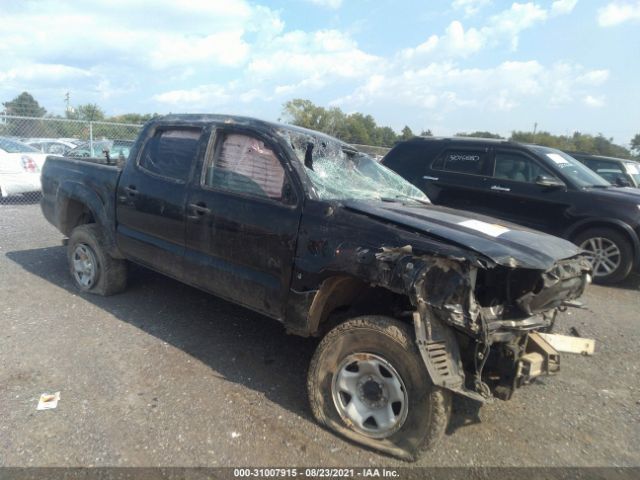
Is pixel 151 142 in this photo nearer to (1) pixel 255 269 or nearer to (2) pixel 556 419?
(1) pixel 255 269

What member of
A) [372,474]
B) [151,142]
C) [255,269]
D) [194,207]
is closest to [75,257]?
[151,142]

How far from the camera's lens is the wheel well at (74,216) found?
520 centimetres

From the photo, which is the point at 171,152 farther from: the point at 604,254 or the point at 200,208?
the point at 604,254

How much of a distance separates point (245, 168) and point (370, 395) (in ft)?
6.28

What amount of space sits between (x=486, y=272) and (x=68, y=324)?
3650mm

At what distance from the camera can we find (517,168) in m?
7.13

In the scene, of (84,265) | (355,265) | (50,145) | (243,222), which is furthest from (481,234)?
(50,145)

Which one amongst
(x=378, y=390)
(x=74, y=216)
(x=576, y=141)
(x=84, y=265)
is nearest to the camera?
(x=378, y=390)

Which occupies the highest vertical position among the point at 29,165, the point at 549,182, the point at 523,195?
the point at 549,182

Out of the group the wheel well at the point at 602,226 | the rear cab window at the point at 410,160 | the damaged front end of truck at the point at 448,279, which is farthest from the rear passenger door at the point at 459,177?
the damaged front end of truck at the point at 448,279

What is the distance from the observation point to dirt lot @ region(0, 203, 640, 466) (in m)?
2.75

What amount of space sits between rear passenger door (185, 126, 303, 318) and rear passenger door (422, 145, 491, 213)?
15.5 ft

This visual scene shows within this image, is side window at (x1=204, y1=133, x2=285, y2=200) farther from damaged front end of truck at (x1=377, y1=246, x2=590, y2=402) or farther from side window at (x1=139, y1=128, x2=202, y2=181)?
damaged front end of truck at (x1=377, y1=246, x2=590, y2=402)

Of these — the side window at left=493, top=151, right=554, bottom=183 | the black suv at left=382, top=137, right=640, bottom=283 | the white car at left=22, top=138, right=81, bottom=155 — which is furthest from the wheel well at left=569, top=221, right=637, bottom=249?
the white car at left=22, top=138, right=81, bottom=155
